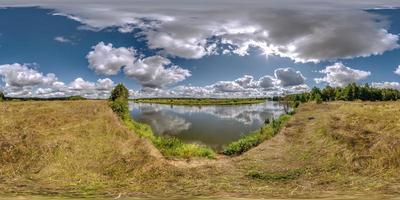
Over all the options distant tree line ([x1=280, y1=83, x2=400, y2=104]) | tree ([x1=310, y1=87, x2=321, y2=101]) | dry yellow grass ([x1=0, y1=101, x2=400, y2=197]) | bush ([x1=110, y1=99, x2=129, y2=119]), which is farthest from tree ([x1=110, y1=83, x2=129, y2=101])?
tree ([x1=310, y1=87, x2=321, y2=101])

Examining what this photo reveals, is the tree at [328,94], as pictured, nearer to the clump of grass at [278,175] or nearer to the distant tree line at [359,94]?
the distant tree line at [359,94]

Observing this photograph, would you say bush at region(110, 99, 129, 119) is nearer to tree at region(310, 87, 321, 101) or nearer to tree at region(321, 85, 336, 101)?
tree at region(310, 87, 321, 101)

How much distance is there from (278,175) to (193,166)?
510cm

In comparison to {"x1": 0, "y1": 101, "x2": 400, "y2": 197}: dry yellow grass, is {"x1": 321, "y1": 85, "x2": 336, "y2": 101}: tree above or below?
above

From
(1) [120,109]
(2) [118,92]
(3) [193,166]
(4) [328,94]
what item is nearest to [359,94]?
(4) [328,94]

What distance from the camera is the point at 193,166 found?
25.3m

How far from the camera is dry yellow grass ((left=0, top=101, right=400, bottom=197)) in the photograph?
758 inches

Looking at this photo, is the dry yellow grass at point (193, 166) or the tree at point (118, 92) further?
the tree at point (118, 92)

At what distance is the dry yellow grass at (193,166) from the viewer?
19250 mm

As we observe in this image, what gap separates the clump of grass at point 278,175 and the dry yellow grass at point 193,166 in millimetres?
42

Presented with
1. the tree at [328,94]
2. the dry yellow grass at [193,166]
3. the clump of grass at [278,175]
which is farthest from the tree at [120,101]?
the tree at [328,94]

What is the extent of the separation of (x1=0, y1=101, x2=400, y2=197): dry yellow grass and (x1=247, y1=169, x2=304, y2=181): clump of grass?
4 centimetres

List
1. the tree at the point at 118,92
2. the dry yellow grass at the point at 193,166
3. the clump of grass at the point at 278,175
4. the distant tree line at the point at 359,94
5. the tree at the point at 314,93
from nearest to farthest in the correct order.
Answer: the dry yellow grass at the point at 193,166 → the clump of grass at the point at 278,175 → the tree at the point at 118,92 → the distant tree line at the point at 359,94 → the tree at the point at 314,93

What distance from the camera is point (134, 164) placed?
2347cm
